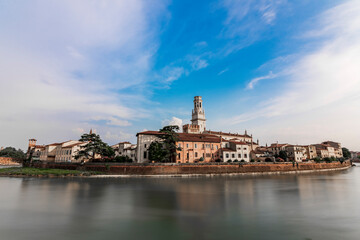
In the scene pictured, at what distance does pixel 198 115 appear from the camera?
323ft

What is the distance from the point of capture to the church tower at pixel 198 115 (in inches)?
3857

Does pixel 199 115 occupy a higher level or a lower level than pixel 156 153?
higher

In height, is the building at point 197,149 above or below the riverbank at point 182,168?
above

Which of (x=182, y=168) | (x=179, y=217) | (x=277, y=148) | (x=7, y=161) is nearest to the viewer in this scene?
(x=179, y=217)

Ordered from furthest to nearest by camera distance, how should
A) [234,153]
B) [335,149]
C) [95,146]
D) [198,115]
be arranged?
[335,149] → [198,115] → [234,153] → [95,146]

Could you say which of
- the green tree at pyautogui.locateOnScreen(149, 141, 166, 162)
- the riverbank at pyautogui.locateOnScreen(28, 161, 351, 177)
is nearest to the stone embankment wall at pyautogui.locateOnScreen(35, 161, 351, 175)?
the riverbank at pyautogui.locateOnScreen(28, 161, 351, 177)

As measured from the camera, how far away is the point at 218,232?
1170 centimetres

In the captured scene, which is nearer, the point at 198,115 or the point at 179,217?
the point at 179,217

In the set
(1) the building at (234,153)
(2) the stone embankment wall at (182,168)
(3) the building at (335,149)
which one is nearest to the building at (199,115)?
(1) the building at (234,153)

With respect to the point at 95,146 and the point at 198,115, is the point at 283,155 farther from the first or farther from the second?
the point at 95,146

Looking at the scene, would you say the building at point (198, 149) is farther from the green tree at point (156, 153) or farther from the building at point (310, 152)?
Result: the building at point (310, 152)

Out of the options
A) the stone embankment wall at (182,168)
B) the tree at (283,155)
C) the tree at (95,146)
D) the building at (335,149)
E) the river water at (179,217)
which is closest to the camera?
the river water at (179,217)

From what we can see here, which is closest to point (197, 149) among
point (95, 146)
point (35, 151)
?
point (95, 146)

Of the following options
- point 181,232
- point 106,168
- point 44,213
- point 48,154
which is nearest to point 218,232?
point 181,232
